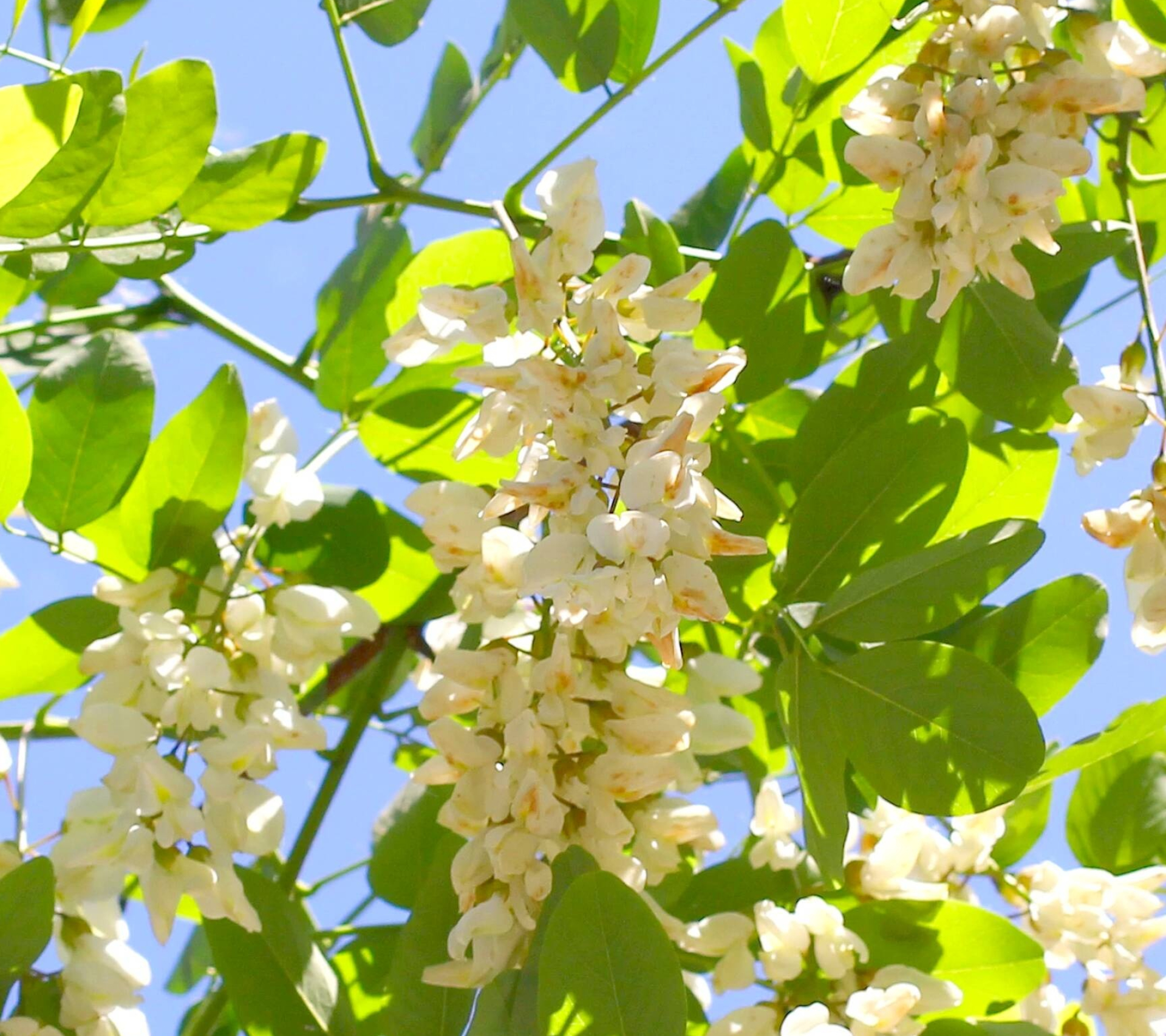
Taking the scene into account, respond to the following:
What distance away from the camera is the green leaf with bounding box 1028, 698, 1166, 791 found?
681 millimetres

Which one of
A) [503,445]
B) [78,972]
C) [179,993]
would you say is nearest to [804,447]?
[503,445]

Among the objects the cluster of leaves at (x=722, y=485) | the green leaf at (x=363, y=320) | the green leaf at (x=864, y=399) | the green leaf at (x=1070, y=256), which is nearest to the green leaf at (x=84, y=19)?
the cluster of leaves at (x=722, y=485)

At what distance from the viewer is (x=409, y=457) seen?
2.75ft

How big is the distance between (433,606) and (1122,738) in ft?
1.36

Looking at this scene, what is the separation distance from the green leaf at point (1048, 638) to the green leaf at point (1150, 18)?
0.32m

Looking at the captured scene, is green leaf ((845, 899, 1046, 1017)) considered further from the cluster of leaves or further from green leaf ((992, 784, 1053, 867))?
green leaf ((992, 784, 1053, 867))

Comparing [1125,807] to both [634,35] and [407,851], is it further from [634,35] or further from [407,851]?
[634,35]

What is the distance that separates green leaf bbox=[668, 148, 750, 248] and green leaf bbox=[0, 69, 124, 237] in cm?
39

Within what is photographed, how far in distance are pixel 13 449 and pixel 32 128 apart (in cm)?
20

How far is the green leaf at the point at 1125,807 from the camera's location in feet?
2.64

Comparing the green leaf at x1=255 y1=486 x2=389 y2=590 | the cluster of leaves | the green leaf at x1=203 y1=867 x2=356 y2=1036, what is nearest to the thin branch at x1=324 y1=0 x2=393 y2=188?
the cluster of leaves

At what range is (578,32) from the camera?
797 millimetres

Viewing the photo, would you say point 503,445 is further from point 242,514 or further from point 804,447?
point 242,514

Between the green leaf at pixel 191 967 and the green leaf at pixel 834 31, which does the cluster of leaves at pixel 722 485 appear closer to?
the green leaf at pixel 834 31
